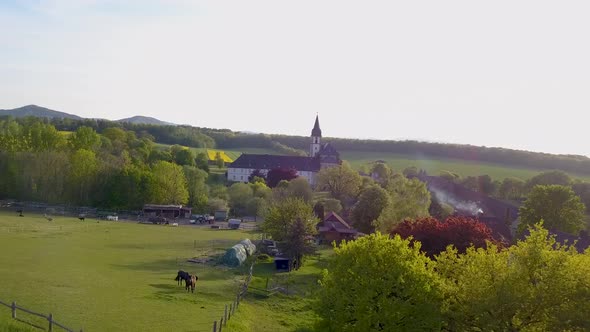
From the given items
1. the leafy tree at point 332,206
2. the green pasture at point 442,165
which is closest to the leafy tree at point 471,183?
the green pasture at point 442,165

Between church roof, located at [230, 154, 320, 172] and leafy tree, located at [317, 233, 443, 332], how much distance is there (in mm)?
108651

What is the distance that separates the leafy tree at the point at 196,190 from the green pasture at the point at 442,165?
6300 centimetres

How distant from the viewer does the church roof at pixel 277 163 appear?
13325 centimetres

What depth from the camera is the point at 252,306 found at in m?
31.5

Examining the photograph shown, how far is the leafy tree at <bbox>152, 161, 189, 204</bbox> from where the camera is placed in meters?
86.4

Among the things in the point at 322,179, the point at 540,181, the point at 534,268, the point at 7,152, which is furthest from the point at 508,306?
the point at 7,152

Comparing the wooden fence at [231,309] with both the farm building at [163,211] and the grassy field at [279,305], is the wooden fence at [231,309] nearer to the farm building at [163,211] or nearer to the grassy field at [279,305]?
the grassy field at [279,305]

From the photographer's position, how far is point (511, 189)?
104 meters

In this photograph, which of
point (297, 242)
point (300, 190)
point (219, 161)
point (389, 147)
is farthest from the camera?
point (389, 147)

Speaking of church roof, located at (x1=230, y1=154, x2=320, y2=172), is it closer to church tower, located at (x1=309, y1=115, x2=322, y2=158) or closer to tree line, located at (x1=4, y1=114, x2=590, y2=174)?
church tower, located at (x1=309, y1=115, x2=322, y2=158)

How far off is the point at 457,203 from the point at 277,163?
5842cm

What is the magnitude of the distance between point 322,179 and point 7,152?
59.9 m

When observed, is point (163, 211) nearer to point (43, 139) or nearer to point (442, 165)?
point (43, 139)

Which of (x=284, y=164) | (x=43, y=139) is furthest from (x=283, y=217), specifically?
(x=284, y=164)
